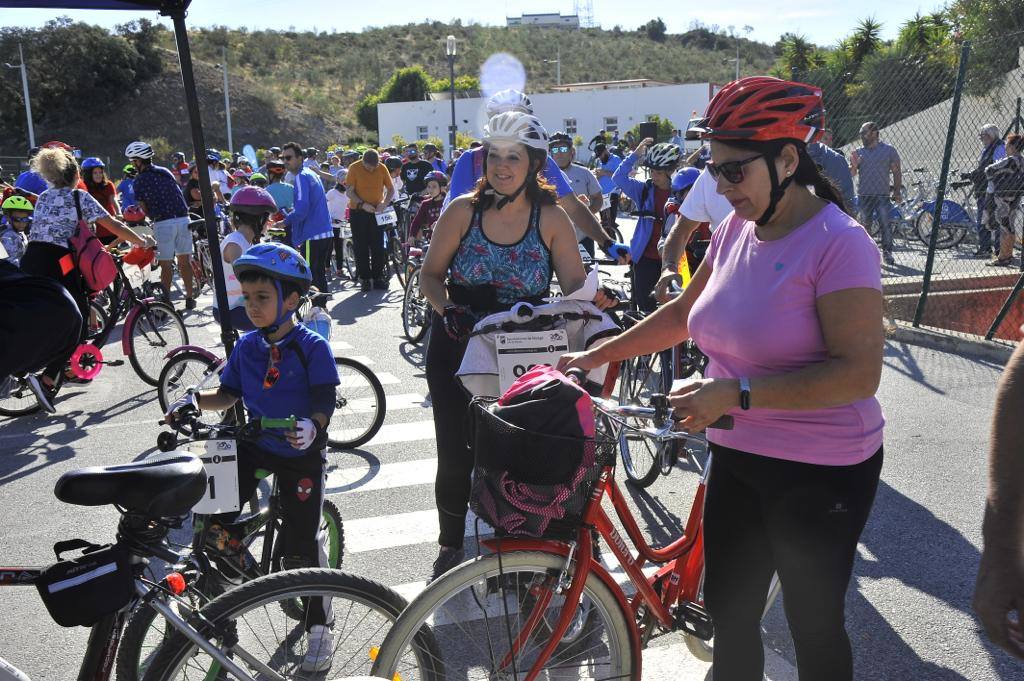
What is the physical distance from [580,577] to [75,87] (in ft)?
216

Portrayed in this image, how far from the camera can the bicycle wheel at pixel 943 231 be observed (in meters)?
15.5

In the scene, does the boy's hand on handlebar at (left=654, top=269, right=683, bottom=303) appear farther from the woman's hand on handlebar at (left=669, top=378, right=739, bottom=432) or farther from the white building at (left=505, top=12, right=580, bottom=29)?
the white building at (left=505, top=12, right=580, bottom=29)

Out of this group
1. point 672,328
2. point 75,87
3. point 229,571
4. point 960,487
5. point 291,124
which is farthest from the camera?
point 291,124

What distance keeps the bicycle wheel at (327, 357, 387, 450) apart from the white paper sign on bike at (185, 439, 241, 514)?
3279 millimetres

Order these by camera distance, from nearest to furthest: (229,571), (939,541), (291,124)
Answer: (229,571) → (939,541) → (291,124)

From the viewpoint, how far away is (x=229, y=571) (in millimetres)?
3359

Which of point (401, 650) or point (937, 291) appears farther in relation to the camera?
point (937, 291)

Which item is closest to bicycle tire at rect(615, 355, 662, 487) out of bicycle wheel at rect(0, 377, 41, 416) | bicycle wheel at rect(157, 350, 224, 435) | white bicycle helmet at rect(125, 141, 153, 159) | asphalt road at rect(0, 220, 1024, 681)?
asphalt road at rect(0, 220, 1024, 681)

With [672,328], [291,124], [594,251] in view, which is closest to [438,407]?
[672,328]

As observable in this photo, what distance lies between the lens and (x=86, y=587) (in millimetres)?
2176

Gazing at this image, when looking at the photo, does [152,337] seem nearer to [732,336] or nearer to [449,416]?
[449,416]

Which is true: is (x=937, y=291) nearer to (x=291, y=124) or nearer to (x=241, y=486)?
(x=241, y=486)

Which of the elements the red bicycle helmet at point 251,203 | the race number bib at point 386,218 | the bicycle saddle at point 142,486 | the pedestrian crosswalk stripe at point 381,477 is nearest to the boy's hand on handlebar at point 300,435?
the bicycle saddle at point 142,486

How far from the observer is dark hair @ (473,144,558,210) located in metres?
3.95
